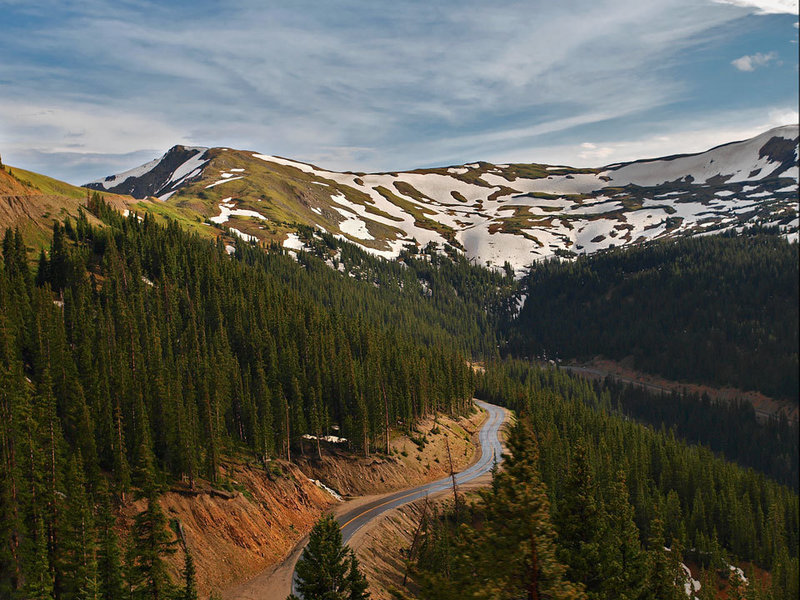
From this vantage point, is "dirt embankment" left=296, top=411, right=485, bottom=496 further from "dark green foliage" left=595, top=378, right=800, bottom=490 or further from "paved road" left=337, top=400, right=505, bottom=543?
"dark green foliage" left=595, top=378, right=800, bottom=490

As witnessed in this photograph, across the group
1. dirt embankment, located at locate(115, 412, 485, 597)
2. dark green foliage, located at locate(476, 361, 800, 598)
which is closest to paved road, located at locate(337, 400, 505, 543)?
dirt embankment, located at locate(115, 412, 485, 597)

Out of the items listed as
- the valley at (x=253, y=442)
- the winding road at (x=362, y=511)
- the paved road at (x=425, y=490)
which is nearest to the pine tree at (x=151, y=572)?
the valley at (x=253, y=442)

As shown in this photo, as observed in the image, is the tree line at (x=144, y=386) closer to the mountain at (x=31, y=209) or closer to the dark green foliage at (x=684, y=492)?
the mountain at (x=31, y=209)

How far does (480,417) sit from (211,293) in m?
69.7

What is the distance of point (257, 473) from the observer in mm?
79250

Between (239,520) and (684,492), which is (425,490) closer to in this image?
(239,520)

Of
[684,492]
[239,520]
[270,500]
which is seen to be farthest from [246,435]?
[684,492]

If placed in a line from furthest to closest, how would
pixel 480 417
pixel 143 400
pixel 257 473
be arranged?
pixel 480 417, pixel 257 473, pixel 143 400

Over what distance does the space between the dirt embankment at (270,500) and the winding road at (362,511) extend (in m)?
1.82

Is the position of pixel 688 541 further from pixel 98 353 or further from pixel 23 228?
pixel 23 228

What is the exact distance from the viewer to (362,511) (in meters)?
80.1

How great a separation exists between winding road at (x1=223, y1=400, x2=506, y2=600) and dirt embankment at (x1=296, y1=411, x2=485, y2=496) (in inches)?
112

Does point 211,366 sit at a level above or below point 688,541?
above

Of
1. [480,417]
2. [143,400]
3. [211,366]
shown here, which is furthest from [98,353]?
[480,417]
